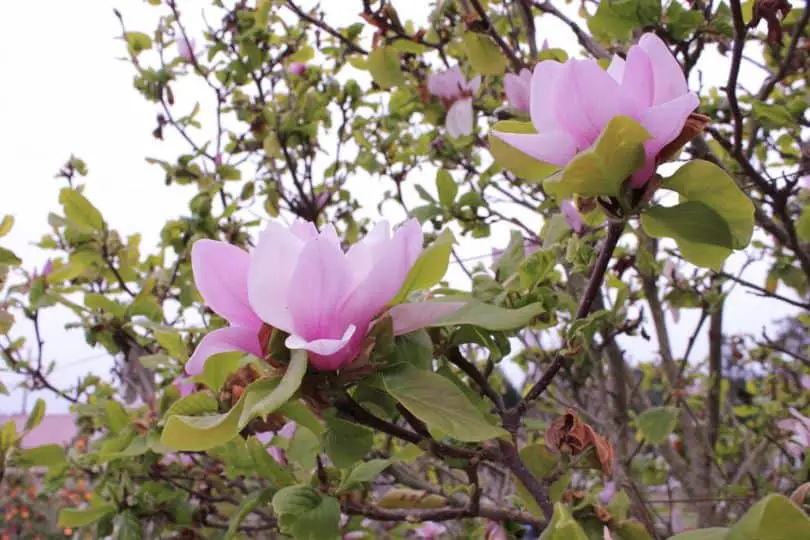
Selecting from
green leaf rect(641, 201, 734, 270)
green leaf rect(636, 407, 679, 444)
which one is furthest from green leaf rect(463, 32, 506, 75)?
green leaf rect(641, 201, 734, 270)

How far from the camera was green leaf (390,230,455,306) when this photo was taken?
17.8 inches

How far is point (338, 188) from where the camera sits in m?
2.05

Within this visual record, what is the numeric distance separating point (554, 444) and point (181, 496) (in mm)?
734

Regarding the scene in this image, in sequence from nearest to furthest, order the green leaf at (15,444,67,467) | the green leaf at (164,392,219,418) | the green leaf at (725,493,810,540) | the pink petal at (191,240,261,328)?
the green leaf at (725,493,810,540) → the pink petal at (191,240,261,328) → the green leaf at (164,392,219,418) → the green leaf at (15,444,67,467)

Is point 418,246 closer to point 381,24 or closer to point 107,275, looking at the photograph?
point 381,24

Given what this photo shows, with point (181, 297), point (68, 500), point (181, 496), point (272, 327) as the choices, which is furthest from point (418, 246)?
point (68, 500)

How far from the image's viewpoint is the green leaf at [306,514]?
1.82 ft

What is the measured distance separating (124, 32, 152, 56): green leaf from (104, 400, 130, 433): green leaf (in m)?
1.25

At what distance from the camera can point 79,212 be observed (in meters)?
1.18

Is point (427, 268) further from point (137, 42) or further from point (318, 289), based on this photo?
point (137, 42)

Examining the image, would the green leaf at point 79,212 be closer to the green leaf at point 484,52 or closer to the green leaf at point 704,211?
the green leaf at point 484,52

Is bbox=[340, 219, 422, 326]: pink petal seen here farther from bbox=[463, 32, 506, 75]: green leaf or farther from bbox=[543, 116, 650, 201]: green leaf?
bbox=[463, 32, 506, 75]: green leaf

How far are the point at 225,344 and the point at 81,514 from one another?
0.63 m

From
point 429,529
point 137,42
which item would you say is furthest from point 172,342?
point 137,42
